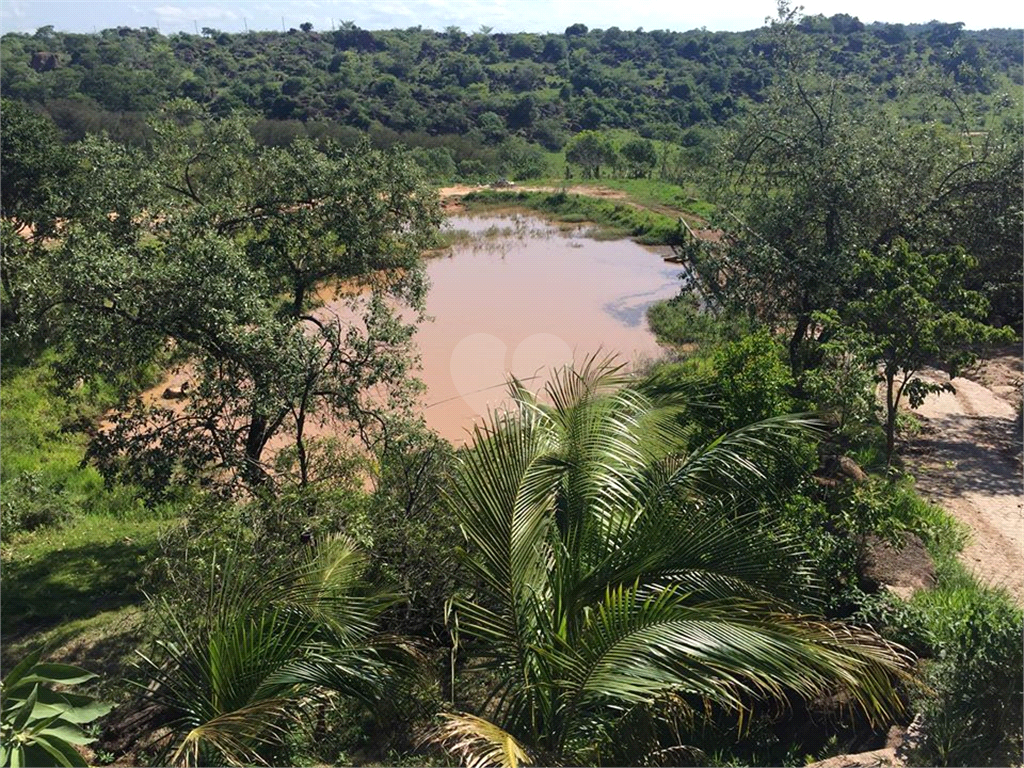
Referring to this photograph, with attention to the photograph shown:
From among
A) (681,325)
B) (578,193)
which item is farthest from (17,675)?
(578,193)

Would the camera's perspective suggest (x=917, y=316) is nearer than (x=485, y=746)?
No

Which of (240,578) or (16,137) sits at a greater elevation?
(16,137)

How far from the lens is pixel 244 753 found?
140 inches

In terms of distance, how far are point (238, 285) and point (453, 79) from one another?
57200mm

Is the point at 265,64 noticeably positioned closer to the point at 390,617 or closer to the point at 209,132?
the point at 209,132

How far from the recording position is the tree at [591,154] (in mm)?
39594

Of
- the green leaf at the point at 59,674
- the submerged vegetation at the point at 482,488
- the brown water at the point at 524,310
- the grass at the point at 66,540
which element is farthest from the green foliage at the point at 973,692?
the brown water at the point at 524,310

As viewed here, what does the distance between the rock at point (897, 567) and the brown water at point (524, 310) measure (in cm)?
589

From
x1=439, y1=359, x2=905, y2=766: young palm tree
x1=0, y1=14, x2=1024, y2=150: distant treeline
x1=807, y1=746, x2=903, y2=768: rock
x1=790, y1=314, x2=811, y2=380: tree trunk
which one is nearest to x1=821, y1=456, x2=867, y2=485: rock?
x1=439, y1=359, x2=905, y2=766: young palm tree

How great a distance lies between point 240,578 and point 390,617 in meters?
1.37

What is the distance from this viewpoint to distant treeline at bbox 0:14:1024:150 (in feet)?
143

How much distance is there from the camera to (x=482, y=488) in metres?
4.46

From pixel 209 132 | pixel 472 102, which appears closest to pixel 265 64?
pixel 472 102

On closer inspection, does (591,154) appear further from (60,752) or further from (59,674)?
(60,752)
